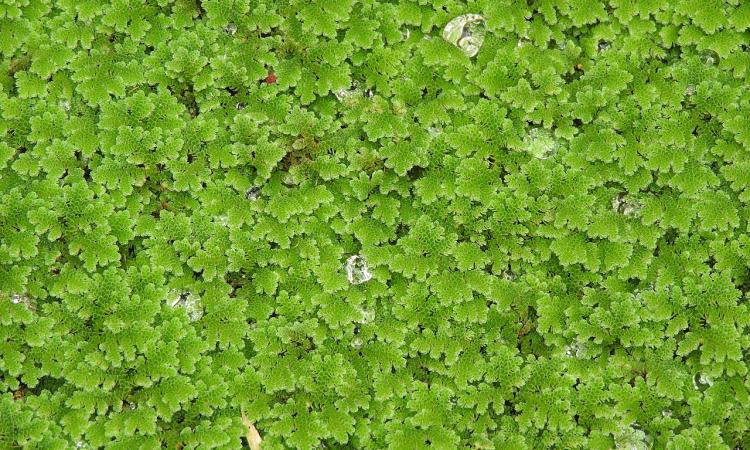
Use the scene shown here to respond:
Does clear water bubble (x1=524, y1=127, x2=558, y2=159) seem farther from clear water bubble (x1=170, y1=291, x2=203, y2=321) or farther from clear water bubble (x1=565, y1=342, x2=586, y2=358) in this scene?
clear water bubble (x1=170, y1=291, x2=203, y2=321)

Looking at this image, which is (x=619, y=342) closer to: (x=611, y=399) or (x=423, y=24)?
(x=611, y=399)

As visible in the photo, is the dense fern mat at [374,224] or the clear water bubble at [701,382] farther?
the clear water bubble at [701,382]

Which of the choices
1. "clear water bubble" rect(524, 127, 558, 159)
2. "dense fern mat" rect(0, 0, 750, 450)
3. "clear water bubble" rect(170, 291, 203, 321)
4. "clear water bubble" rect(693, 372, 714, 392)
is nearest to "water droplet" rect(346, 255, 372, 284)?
"dense fern mat" rect(0, 0, 750, 450)

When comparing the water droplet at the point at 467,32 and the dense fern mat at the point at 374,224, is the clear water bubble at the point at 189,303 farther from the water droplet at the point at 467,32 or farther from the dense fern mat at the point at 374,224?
the water droplet at the point at 467,32

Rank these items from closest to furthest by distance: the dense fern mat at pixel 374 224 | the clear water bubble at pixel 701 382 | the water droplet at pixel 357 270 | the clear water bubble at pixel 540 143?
the dense fern mat at pixel 374 224, the clear water bubble at pixel 701 382, the water droplet at pixel 357 270, the clear water bubble at pixel 540 143

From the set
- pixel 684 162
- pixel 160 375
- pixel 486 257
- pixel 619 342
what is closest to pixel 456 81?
pixel 486 257

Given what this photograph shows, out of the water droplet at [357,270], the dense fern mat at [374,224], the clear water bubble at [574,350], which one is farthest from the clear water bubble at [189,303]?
the clear water bubble at [574,350]

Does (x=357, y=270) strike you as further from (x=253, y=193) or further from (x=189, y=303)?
(x=189, y=303)
